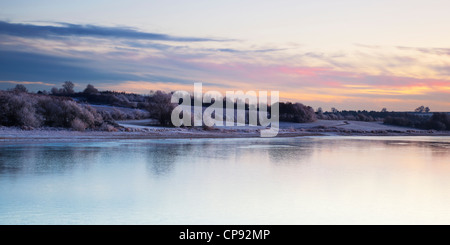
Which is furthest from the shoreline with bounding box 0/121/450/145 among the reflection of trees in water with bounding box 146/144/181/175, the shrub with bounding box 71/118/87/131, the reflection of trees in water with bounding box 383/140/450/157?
the reflection of trees in water with bounding box 383/140/450/157

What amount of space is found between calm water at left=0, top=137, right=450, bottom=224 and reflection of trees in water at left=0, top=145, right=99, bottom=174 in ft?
0.07

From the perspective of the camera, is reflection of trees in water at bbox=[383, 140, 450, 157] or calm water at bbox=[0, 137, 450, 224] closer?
calm water at bbox=[0, 137, 450, 224]

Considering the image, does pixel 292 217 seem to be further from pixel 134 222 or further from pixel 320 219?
pixel 134 222

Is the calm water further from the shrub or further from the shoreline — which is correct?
the shrub

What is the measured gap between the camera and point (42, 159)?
1065 cm

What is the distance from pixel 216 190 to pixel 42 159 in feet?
17.2

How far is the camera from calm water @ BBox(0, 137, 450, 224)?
546 centimetres

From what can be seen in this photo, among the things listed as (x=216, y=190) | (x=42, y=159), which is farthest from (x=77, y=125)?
(x=216, y=190)

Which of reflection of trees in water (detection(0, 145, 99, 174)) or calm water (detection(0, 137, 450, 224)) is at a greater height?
reflection of trees in water (detection(0, 145, 99, 174))

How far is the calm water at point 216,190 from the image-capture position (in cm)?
546

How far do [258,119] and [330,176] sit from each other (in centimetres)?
2382

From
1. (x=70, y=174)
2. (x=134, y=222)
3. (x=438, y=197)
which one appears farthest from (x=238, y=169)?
(x=134, y=222)

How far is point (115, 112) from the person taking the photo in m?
29.2

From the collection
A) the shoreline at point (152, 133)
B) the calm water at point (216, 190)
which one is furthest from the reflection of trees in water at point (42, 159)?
the shoreline at point (152, 133)
